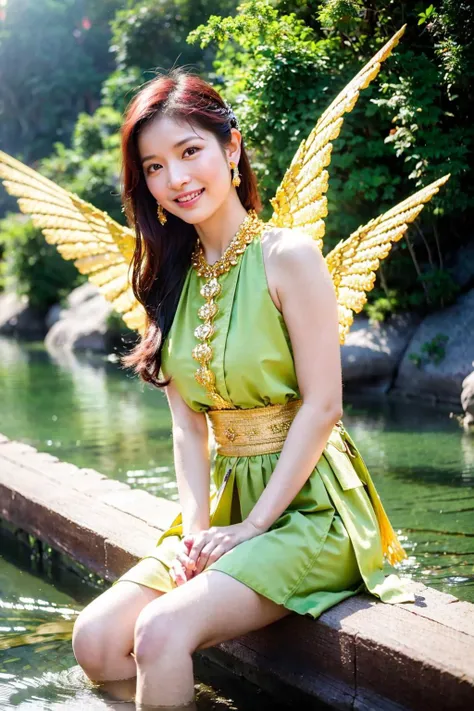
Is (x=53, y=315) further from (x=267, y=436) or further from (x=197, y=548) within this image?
(x=197, y=548)

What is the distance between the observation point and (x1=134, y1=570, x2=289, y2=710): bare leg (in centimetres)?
199

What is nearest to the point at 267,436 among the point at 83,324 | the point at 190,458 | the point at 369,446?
the point at 190,458

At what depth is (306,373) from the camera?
2248 mm

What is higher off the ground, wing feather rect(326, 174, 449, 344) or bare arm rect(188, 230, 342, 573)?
wing feather rect(326, 174, 449, 344)

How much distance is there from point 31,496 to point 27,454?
2.38ft

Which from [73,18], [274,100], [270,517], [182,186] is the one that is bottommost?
[270,517]

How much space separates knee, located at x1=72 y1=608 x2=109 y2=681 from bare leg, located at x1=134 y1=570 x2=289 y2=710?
22 cm

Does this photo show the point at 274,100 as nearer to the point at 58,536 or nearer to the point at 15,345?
the point at 58,536

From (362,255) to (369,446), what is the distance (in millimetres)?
3230

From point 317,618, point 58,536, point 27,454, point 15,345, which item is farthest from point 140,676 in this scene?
point 15,345

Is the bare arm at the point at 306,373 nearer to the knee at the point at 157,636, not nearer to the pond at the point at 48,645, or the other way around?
the knee at the point at 157,636

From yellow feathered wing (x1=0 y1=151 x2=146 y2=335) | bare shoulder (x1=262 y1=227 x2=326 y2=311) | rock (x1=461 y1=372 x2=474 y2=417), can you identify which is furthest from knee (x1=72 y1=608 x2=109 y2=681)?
rock (x1=461 y1=372 x2=474 y2=417)

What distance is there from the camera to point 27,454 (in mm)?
4281

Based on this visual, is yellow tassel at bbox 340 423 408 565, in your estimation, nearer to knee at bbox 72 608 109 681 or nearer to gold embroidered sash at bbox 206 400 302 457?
gold embroidered sash at bbox 206 400 302 457
